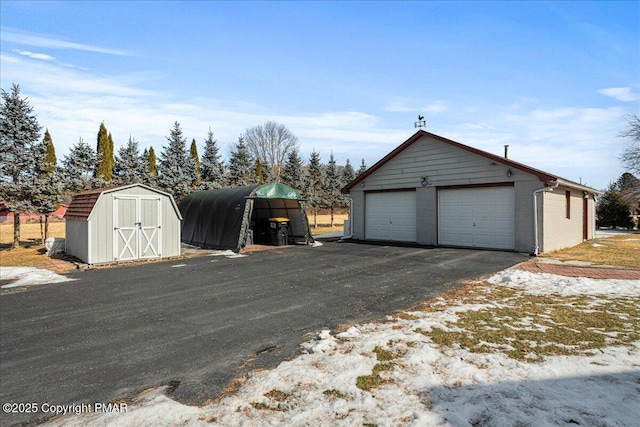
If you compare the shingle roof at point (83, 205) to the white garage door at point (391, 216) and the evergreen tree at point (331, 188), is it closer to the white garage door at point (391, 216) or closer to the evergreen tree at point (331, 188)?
the white garage door at point (391, 216)

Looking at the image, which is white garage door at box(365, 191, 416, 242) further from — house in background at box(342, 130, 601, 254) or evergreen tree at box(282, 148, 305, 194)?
evergreen tree at box(282, 148, 305, 194)

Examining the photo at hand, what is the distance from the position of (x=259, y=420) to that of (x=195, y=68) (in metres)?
13.0

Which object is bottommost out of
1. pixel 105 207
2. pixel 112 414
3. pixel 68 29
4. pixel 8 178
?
pixel 112 414

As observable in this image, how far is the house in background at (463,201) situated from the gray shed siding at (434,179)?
25 millimetres

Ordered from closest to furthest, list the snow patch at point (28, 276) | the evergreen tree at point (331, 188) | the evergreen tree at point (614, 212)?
the snow patch at point (28, 276)
the evergreen tree at point (614, 212)
the evergreen tree at point (331, 188)

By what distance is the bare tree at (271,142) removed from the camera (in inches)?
1654

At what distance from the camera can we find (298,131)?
42.6 metres

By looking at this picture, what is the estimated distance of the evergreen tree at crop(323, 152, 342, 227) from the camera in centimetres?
3133

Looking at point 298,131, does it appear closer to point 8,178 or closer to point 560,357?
point 8,178

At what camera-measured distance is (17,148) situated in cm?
1488

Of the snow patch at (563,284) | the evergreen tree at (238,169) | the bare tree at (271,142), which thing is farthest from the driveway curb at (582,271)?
the bare tree at (271,142)

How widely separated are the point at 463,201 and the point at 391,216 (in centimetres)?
335

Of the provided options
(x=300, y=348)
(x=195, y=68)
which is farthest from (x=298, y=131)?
(x=300, y=348)

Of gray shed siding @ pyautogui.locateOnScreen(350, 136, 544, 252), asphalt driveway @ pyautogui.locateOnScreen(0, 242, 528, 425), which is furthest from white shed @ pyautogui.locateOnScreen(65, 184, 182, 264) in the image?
gray shed siding @ pyautogui.locateOnScreen(350, 136, 544, 252)
